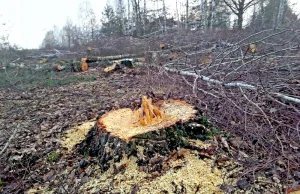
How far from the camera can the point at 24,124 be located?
3.95m

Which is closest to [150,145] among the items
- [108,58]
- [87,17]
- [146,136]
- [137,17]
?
[146,136]

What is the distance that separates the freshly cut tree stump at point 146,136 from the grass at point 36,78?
17.7 ft

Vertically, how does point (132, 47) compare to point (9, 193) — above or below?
above

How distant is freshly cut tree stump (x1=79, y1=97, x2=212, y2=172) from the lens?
225cm

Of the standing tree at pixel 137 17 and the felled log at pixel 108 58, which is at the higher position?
the standing tree at pixel 137 17

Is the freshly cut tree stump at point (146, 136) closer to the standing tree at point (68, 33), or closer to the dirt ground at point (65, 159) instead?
the dirt ground at point (65, 159)

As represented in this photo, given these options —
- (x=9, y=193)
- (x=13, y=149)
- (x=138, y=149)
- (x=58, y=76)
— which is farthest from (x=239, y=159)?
(x=58, y=76)

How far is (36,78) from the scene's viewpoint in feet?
27.5

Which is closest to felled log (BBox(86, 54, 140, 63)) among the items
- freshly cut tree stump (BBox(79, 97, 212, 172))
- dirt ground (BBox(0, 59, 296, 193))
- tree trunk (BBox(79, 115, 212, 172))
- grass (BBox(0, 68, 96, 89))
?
grass (BBox(0, 68, 96, 89))

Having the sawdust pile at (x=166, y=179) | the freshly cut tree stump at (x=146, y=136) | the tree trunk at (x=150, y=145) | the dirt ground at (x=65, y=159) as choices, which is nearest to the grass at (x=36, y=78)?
the dirt ground at (x=65, y=159)

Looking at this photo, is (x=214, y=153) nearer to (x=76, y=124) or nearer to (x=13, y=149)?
(x=76, y=124)

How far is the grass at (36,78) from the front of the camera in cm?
751

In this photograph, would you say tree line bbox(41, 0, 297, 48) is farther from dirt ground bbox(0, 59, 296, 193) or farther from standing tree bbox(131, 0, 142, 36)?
dirt ground bbox(0, 59, 296, 193)

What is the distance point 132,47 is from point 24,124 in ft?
31.9
